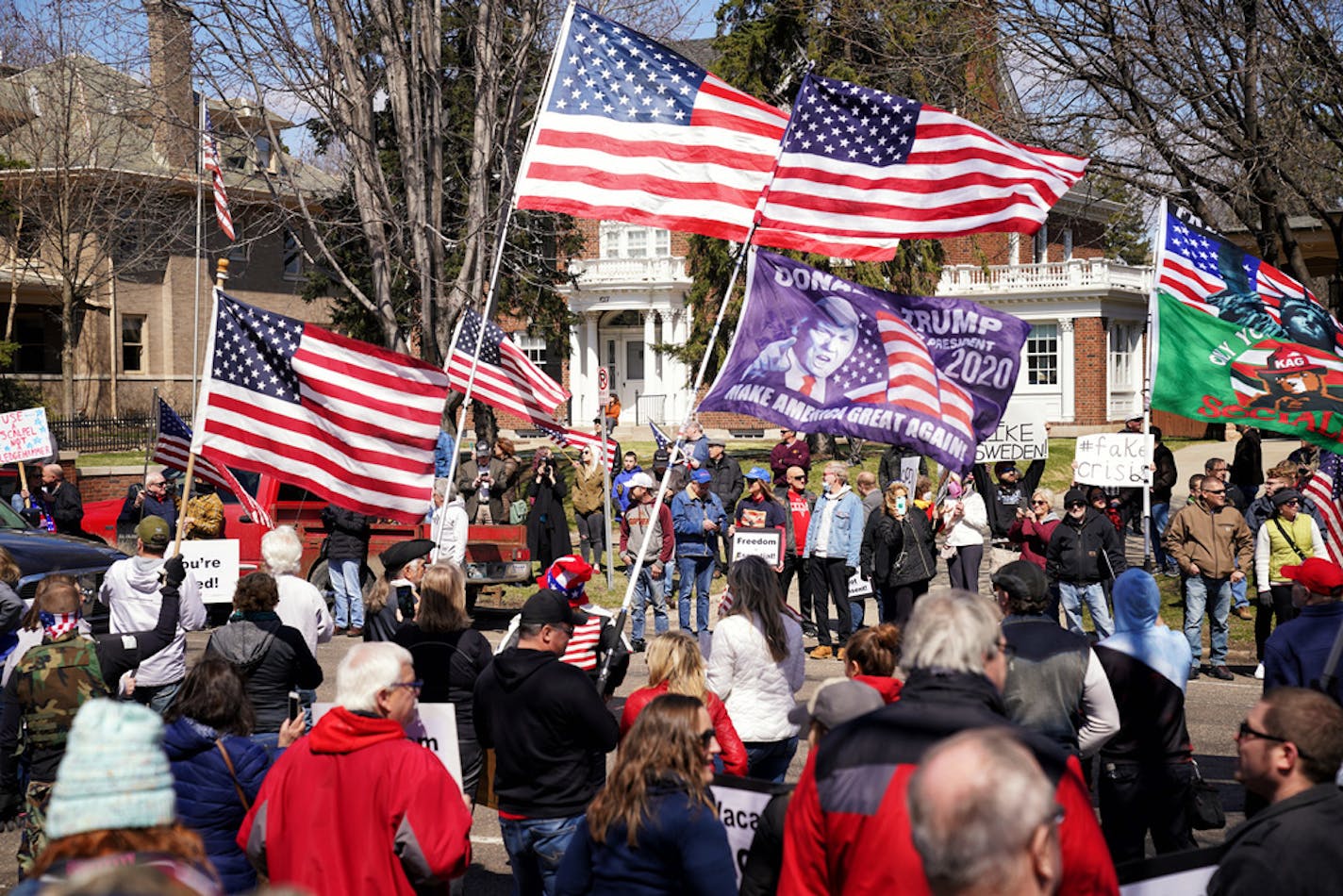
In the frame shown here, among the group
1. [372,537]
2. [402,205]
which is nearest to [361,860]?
[372,537]

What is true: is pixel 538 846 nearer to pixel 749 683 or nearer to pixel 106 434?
pixel 749 683

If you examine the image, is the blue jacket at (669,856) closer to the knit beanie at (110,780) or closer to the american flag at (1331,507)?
the knit beanie at (110,780)

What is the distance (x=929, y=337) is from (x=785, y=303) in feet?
2.92

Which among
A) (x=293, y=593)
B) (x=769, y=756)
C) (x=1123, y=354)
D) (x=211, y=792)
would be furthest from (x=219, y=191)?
(x=1123, y=354)

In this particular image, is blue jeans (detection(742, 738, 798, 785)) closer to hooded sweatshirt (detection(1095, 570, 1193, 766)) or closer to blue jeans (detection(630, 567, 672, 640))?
hooded sweatshirt (detection(1095, 570, 1193, 766))

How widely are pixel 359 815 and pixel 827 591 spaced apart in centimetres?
1049

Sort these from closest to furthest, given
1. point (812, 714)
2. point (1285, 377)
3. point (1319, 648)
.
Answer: point (812, 714) < point (1319, 648) < point (1285, 377)

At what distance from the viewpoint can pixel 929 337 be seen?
8039 millimetres

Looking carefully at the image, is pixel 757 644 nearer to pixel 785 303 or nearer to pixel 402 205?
pixel 785 303

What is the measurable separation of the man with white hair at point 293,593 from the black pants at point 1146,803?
4.37 metres

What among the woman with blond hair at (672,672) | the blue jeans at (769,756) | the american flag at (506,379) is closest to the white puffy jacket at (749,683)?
the blue jeans at (769,756)

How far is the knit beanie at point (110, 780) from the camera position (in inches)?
126

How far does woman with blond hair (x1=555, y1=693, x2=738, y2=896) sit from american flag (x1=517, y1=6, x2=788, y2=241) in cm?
467

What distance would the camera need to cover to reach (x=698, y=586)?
15016mm
